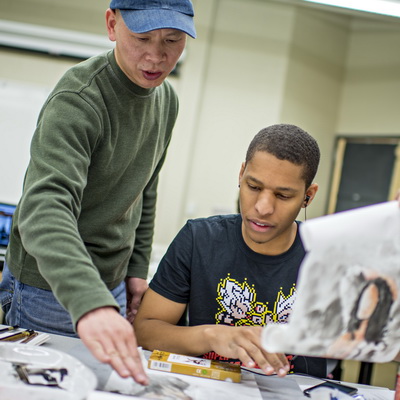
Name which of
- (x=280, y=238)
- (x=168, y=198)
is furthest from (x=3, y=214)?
(x=280, y=238)

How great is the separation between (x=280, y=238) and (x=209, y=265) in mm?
204

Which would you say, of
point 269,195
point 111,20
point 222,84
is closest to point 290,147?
point 269,195

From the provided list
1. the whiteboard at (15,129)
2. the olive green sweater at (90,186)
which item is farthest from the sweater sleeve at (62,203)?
the whiteboard at (15,129)

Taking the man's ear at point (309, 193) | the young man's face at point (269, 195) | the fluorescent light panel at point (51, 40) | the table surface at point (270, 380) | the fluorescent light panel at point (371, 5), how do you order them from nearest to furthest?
the table surface at point (270, 380)
the young man's face at point (269, 195)
the man's ear at point (309, 193)
the fluorescent light panel at point (371, 5)
the fluorescent light panel at point (51, 40)

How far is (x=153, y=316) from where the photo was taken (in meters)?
1.34

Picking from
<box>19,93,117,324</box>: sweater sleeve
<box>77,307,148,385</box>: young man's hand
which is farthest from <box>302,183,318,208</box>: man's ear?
<box>77,307,148,385</box>: young man's hand

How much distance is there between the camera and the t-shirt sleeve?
1.37 m

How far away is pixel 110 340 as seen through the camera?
2.73 ft

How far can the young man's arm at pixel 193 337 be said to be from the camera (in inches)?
40.6

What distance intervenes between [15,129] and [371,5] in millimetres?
2635

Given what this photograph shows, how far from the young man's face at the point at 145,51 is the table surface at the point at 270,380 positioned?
64 cm

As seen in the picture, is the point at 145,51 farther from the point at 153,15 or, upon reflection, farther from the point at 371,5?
the point at 371,5

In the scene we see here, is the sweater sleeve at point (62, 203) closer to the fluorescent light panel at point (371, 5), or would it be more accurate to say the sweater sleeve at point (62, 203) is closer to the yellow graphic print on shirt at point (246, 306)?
the yellow graphic print on shirt at point (246, 306)

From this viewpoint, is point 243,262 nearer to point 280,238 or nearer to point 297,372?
point 280,238
